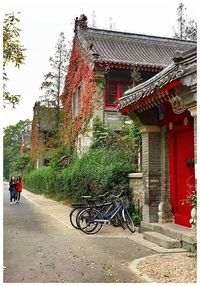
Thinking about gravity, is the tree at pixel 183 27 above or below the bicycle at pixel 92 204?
above

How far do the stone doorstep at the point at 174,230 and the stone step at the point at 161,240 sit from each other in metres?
0.11

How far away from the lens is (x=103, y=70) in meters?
20.0

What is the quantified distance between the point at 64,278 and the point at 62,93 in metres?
21.7

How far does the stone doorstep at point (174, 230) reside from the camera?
833cm

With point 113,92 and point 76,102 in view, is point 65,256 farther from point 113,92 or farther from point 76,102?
point 76,102

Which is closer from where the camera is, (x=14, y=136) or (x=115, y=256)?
(x=115, y=256)

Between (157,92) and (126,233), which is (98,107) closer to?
(126,233)

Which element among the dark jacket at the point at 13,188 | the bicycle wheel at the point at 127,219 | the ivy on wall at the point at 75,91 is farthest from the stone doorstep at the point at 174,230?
the dark jacket at the point at 13,188

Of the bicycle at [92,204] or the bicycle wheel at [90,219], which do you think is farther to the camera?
the bicycle at [92,204]

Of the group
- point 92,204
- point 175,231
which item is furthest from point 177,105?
point 92,204

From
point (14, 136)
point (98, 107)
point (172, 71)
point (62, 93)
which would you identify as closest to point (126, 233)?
point (172, 71)

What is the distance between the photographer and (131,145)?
15453 millimetres

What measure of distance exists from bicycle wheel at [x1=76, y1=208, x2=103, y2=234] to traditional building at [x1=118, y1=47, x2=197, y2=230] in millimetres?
1339

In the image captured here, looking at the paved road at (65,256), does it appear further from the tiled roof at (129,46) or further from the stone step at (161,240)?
the tiled roof at (129,46)
